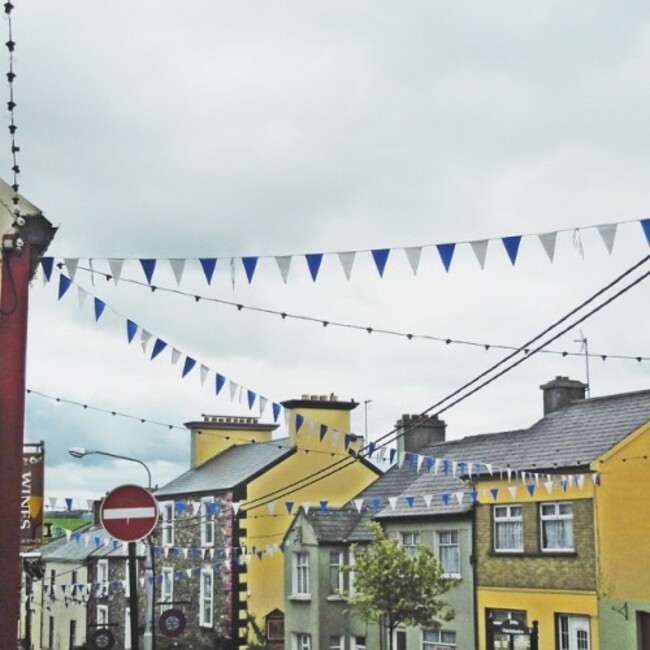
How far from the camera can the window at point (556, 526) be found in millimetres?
29078

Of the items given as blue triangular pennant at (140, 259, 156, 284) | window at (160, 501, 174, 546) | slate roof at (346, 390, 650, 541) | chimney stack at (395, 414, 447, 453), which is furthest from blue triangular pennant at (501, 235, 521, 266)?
window at (160, 501, 174, 546)

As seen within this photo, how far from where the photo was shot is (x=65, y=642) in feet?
187

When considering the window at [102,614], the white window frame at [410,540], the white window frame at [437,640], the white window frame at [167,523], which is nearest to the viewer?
the white window frame at [437,640]

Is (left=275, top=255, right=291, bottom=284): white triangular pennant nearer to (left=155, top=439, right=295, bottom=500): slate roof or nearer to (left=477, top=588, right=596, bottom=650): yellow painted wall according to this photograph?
(left=477, top=588, right=596, bottom=650): yellow painted wall

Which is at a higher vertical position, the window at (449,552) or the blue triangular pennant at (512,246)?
the blue triangular pennant at (512,246)

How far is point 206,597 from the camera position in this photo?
1762 inches

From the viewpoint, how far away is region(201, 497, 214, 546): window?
44.9m

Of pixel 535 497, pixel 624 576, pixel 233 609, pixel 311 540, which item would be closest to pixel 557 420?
pixel 535 497

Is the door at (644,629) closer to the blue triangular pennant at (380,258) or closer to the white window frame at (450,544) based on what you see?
the white window frame at (450,544)

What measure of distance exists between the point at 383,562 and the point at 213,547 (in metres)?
14.9

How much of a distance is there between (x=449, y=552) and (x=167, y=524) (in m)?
17.8

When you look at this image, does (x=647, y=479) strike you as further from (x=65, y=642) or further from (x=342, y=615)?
(x=65, y=642)

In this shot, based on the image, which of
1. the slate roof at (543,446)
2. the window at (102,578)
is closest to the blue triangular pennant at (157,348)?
the slate roof at (543,446)

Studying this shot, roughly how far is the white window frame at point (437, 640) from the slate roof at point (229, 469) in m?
10.8
